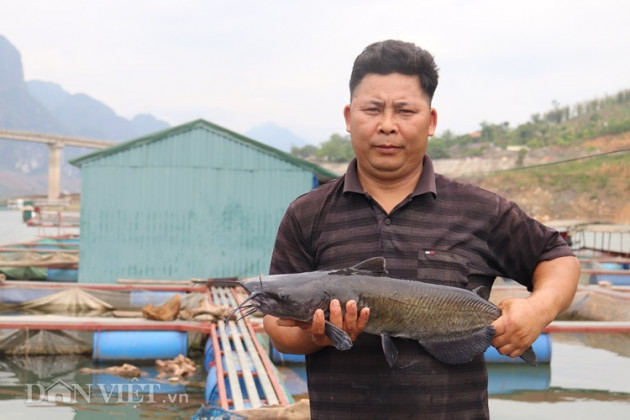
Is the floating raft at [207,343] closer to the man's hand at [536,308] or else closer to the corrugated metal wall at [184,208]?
the corrugated metal wall at [184,208]

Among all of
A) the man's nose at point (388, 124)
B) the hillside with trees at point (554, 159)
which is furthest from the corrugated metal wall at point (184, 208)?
the hillside with trees at point (554, 159)

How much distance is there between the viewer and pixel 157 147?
1555 cm

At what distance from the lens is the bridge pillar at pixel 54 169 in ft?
320

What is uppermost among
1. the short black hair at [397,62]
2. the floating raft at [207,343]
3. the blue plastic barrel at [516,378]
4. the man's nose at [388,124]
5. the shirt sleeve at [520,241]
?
the short black hair at [397,62]

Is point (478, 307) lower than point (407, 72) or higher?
lower

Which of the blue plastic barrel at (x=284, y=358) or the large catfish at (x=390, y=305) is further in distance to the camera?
the blue plastic barrel at (x=284, y=358)

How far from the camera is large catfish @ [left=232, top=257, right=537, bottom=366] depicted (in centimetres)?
184

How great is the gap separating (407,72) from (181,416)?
6.50 metres

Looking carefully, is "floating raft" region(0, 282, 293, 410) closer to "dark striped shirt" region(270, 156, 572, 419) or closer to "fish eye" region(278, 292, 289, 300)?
"dark striped shirt" region(270, 156, 572, 419)

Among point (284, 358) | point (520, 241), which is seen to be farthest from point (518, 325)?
point (284, 358)

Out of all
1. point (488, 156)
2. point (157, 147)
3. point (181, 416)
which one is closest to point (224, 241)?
point (157, 147)

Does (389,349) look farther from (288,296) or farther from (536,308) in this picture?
(536,308)

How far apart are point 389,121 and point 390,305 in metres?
0.61

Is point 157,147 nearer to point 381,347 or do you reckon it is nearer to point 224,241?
point 224,241
